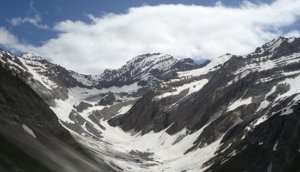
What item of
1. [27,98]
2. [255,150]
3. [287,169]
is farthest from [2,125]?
[255,150]

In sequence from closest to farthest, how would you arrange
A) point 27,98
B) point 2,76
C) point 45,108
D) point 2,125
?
point 2,125 < point 2,76 < point 27,98 < point 45,108

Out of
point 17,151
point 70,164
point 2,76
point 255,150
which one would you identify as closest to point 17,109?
point 2,76

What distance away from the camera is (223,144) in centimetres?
19738

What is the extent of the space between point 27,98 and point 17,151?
58890 millimetres

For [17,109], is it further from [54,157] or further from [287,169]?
[287,169]

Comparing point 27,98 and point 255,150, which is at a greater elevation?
point 27,98

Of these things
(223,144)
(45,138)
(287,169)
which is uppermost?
(223,144)

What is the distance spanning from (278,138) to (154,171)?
74.4 meters

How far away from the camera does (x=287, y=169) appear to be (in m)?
106

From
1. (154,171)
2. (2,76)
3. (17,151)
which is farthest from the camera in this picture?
(154,171)

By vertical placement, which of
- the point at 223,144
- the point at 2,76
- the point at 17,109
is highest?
the point at 223,144

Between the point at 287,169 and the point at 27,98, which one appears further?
the point at 27,98

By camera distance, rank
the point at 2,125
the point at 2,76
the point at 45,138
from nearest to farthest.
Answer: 1. the point at 2,125
2. the point at 45,138
3. the point at 2,76

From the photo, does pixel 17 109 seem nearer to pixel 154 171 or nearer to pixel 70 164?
pixel 70 164
